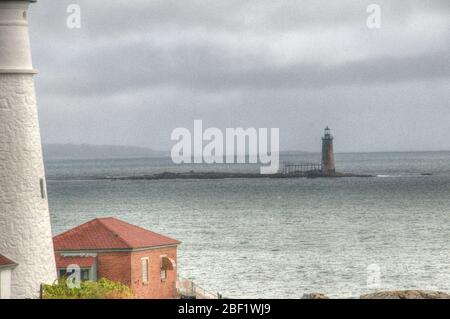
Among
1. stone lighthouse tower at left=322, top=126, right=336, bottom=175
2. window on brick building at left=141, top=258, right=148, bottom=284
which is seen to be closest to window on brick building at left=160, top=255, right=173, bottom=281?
window on brick building at left=141, top=258, right=148, bottom=284

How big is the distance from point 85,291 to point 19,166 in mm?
4168

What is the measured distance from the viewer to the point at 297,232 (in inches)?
4783

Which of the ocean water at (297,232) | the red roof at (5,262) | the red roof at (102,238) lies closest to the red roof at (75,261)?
the red roof at (102,238)

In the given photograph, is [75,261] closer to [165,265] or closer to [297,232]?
[165,265]

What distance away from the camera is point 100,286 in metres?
33.9

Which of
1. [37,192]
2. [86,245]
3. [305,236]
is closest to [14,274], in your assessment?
[37,192]

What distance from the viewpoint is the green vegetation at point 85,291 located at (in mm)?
31688

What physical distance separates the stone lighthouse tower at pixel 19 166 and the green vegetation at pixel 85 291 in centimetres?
42

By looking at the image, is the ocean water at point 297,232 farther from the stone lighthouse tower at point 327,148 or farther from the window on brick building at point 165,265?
the window on brick building at point 165,265

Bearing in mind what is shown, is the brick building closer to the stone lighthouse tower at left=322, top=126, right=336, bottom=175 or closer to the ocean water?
the ocean water

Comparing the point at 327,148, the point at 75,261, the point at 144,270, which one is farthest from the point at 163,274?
the point at 327,148

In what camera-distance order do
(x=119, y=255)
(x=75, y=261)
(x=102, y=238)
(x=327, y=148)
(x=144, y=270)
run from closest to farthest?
1. (x=75, y=261)
2. (x=119, y=255)
3. (x=102, y=238)
4. (x=144, y=270)
5. (x=327, y=148)

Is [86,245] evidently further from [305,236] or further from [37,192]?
[305,236]

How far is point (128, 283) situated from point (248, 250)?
6239cm
